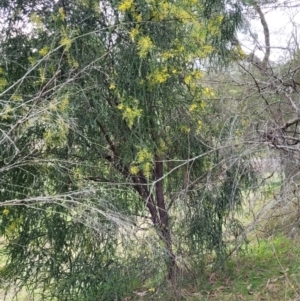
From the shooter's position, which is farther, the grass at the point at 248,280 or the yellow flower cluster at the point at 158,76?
the grass at the point at 248,280

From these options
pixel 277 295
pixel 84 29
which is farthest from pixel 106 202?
pixel 277 295

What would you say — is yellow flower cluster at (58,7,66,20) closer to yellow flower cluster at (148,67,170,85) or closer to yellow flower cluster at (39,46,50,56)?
yellow flower cluster at (39,46,50,56)

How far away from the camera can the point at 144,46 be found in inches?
148

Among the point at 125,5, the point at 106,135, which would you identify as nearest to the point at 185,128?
the point at 106,135

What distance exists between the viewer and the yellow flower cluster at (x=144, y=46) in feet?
12.3

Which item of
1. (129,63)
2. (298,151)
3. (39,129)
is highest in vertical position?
(129,63)

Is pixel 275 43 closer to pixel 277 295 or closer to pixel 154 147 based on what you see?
pixel 154 147

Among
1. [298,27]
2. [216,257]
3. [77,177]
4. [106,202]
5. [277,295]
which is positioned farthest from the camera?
[216,257]

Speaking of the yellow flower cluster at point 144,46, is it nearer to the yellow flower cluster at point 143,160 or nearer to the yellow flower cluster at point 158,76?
the yellow flower cluster at point 158,76

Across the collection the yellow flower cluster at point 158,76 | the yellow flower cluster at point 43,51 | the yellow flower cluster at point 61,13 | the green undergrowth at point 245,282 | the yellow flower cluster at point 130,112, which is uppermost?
the yellow flower cluster at point 61,13

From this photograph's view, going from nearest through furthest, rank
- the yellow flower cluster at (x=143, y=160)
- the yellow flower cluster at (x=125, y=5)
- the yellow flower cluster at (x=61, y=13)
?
the yellow flower cluster at (x=125, y=5) < the yellow flower cluster at (x=61, y=13) < the yellow flower cluster at (x=143, y=160)

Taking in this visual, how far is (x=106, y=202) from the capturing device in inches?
149

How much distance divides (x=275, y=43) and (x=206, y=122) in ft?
4.75

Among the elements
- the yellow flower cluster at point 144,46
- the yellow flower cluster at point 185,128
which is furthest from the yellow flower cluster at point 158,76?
the yellow flower cluster at point 185,128
